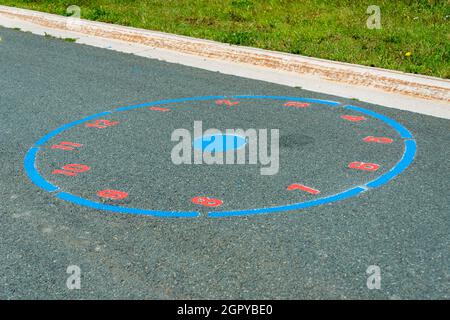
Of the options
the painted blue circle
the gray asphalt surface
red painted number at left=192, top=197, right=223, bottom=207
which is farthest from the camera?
the painted blue circle

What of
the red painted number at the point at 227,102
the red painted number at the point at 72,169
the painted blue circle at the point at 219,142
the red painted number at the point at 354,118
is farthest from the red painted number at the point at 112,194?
the red painted number at the point at 354,118

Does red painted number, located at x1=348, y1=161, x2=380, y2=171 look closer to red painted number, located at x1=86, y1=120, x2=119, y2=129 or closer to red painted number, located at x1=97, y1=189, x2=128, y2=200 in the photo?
red painted number, located at x1=97, y1=189, x2=128, y2=200

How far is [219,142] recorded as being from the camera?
704cm

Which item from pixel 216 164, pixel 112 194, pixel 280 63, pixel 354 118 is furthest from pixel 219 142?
pixel 280 63

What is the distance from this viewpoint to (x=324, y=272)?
14.3ft

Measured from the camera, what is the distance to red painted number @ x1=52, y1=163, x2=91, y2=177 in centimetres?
630

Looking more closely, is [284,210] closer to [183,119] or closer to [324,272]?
[324,272]

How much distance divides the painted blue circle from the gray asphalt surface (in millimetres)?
360

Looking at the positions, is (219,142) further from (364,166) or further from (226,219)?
(226,219)

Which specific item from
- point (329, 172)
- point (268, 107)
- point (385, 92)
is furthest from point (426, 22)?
point (329, 172)

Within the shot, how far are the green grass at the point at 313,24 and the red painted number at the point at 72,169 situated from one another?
4.85 m

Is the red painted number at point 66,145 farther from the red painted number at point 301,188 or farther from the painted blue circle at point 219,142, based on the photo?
the red painted number at point 301,188

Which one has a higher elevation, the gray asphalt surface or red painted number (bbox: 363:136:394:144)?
red painted number (bbox: 363:136:394:144)

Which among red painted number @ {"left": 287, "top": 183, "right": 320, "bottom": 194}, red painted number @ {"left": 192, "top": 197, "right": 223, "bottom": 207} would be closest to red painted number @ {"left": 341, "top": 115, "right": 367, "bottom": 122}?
red painted number @ {"left": 287, "top": 183, "right": 320, "bottom": 194}
